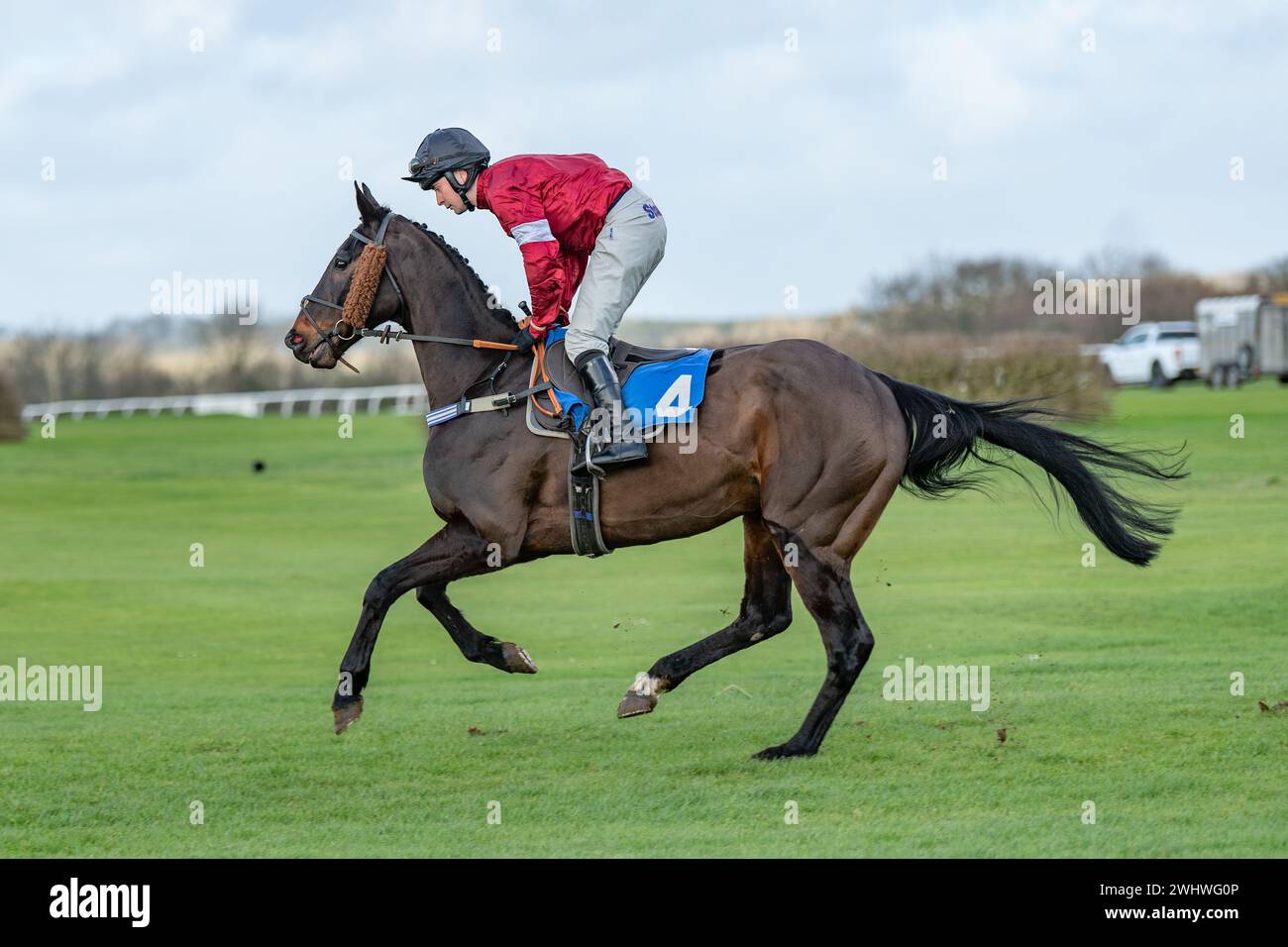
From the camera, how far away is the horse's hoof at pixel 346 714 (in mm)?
6676

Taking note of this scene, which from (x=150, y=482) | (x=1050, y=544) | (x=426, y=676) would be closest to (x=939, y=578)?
(x=1050, y=544)

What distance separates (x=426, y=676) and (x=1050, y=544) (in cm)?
837

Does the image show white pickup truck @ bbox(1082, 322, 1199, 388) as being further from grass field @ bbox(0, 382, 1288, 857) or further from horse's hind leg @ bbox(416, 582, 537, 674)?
horse's hind leg @ bbox(416, 582, 537, 674)

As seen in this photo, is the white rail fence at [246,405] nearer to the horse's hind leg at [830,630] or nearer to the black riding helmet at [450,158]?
the black riding helmet at [450,158]

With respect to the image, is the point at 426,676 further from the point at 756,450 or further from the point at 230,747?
the point at 756,450

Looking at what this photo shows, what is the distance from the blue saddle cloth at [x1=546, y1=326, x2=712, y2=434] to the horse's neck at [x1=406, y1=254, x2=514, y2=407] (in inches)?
22.0

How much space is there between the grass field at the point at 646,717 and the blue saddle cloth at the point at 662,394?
147 cm

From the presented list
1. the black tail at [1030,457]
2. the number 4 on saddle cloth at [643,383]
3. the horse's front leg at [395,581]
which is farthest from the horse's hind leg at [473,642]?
the black tail at [1030,457]

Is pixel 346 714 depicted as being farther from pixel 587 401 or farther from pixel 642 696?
pixel 587 401

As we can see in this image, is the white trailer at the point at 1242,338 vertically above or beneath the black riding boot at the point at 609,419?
above

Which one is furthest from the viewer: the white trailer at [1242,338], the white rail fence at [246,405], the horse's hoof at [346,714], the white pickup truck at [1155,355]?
the white rail fence at [246,405]

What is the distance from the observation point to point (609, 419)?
22.4ft

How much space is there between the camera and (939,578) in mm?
14805

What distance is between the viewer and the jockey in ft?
22.4
